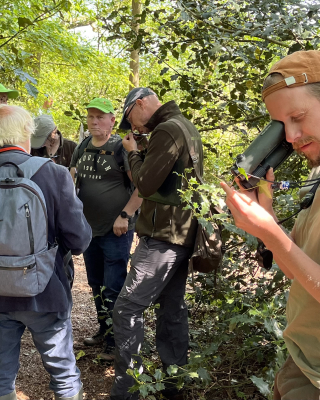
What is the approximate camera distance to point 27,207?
216 centimetres

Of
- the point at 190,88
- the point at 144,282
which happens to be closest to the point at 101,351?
the point at 144,282

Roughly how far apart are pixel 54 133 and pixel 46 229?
2211 millimetres

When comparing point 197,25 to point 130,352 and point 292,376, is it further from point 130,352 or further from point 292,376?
point 292,376

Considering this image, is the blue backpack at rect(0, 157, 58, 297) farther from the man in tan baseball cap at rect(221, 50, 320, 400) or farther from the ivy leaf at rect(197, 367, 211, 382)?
the man in tan baseball cap at rect(221, 50, 320, 400)

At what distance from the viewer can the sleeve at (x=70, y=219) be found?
2.37 metres

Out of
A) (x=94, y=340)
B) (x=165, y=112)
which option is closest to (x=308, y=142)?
(x=165, y=112)

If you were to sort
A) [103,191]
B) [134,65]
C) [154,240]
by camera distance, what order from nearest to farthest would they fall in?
1. [154,240]
2. [103,191]
3. [134,65]

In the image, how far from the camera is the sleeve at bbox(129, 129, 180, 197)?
8.87ft

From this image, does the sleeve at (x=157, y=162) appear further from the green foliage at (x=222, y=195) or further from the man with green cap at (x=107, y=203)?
the man with green cap at (x=107, y=203)

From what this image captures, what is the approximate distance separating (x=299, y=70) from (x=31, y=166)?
152cm

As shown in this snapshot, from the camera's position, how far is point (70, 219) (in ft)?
7.90

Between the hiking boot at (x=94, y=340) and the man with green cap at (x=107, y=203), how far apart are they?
0.87ft

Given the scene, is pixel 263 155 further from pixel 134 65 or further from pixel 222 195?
pixel 134 65

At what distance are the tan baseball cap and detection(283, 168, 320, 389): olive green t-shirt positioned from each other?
356 millimetres
